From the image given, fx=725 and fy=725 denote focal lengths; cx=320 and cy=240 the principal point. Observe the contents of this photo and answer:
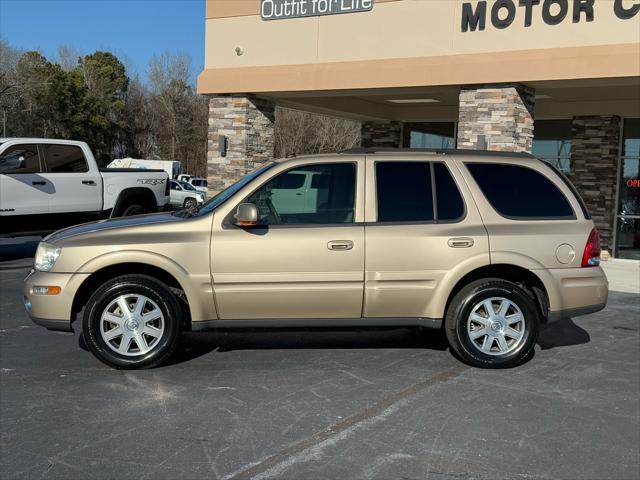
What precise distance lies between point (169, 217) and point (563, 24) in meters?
8.42

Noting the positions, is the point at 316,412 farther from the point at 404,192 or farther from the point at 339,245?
the point at 404,192

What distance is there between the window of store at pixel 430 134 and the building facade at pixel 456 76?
53mm

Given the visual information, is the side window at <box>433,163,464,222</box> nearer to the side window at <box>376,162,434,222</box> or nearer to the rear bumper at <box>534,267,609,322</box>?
→ the side window at <box>376,162,434,222</box>

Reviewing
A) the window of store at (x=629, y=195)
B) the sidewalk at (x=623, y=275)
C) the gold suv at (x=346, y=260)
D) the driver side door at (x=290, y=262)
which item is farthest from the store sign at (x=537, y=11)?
the driver side door at (x=290, y=262)

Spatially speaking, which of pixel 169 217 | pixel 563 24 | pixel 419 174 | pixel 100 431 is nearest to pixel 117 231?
pixel 169 217

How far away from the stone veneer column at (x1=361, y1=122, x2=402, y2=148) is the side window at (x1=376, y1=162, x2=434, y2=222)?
43.4 ft

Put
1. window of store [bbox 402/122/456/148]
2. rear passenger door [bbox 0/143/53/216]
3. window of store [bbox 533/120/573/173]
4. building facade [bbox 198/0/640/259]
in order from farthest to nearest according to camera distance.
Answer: window of store [bbox 402/122/456/148]
window of store [bbox 533/120/573/173]
rear passenger door [bbox 0/143/53/216]
building facade [bbox 198/0/640/259]

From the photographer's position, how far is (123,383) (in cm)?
575

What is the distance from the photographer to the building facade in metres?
12.0

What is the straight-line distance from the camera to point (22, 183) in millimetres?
12383

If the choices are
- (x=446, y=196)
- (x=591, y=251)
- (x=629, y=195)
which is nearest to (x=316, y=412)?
(x=446, y=196)

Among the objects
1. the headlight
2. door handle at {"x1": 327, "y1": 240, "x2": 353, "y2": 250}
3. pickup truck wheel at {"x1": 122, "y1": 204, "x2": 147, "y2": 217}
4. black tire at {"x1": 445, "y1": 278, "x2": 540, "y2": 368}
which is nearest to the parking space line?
black tire at {"x1": 445, "y1": 278, "x2": 540, "y2": 368}

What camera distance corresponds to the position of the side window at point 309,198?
6238 mm

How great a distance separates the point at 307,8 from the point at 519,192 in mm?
9234
